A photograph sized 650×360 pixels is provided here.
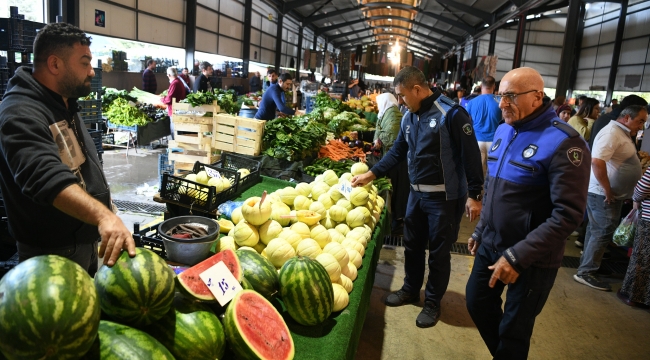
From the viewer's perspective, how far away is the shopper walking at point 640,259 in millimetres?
3954

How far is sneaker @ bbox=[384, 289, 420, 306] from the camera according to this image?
398 centimetres

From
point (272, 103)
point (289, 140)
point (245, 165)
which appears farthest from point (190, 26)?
point (245, 165)

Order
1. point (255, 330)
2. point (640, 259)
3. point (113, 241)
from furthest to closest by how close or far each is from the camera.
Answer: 1. point (640, 259)
2. point (255, 330)
3. point (113, 241)

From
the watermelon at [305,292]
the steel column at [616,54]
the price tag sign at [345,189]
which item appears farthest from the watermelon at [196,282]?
the steel column at [616,54]

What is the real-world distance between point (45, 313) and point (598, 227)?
516cm

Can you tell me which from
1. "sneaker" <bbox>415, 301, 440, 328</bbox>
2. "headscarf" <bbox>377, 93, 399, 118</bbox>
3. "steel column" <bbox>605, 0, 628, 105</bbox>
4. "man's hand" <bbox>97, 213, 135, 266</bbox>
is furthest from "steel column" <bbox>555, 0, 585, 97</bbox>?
"man's hand" <bbox>97, 213, 135, 266</bbox>

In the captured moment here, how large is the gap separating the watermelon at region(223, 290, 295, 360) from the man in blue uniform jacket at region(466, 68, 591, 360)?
1.31 m

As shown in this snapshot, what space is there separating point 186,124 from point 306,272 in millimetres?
3942

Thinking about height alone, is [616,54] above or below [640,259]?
above

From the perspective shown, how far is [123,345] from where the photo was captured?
1.13 meters

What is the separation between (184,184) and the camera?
2.93m

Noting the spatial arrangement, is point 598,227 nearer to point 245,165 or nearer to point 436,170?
point 436,170

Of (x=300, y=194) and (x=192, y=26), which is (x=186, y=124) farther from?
(x=192, y=26)

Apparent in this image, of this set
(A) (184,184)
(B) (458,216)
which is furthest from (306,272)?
(B) (458,216)
